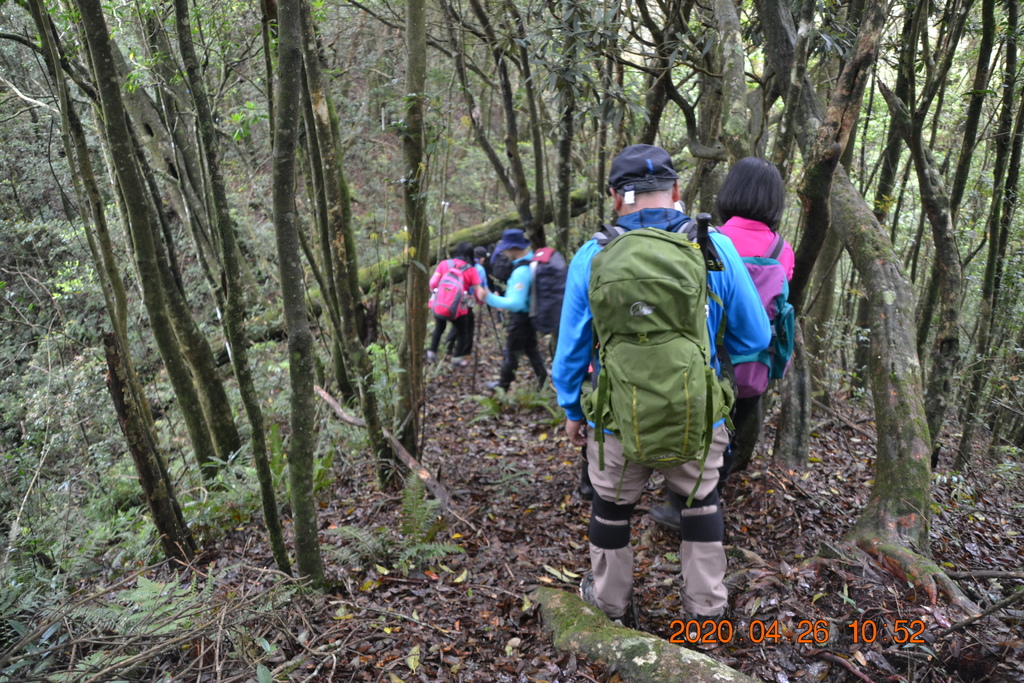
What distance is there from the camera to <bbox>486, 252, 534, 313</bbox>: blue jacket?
652 centimetres

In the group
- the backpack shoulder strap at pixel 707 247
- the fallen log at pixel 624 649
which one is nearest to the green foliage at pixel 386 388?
the fallen log at pixel 624 649

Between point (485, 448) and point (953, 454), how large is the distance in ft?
16.3

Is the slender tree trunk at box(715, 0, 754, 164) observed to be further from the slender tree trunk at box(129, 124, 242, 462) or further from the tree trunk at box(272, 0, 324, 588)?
the slender tree trunk at box(129, 124, 242, 462)

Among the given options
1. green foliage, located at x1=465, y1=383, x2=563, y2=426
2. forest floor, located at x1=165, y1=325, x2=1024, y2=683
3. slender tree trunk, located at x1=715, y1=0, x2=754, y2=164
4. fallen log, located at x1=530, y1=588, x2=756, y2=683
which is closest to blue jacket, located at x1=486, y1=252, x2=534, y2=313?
green foliage, located at x1=465, y1=383, x2=563, y2=426

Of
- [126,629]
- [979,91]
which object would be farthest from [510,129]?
[126,629]

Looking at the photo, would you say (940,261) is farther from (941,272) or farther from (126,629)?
(126,629)

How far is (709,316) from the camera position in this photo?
110 inches

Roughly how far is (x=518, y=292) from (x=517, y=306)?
0.16 meters

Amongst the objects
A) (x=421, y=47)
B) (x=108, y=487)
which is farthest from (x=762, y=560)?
(x=108, y=487)

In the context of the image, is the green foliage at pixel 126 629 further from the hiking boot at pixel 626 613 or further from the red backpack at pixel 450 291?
the red backpack at pixel 450 291

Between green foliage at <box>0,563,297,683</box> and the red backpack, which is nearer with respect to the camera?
green foliage at <box>0,563,297,683</box>

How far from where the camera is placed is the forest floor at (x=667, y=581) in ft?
8.29

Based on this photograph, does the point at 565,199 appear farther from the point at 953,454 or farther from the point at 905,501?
the point at 953,454
